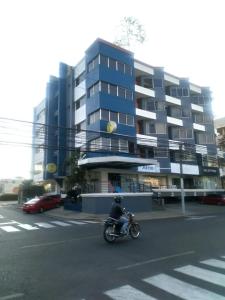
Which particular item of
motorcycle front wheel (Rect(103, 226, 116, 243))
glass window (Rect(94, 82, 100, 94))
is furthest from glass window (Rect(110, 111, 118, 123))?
motorcycle front wheel (Rect(103, 226, 116, 243))

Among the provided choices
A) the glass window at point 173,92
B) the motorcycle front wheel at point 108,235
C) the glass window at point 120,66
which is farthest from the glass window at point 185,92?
the motorcycle front wheel at point 108,235

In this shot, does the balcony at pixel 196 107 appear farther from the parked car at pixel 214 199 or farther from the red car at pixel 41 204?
the red car at pixel 41 204

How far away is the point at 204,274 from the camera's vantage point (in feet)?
24.1

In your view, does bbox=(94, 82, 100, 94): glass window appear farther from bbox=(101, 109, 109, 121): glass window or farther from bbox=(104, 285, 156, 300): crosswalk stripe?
bbox=(104, 285, 156, 300): crosswalk stripe

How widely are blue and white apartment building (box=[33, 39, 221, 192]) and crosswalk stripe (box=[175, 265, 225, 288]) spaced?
1952cm

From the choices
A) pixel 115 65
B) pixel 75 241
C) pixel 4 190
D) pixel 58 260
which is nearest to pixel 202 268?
pixel 58 260

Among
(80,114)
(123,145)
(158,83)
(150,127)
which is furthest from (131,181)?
(158,83)

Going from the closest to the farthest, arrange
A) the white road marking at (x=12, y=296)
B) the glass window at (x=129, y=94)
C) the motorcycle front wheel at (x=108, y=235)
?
the white road marking at (x=12, y=296)
the motorcycle front wheel at (x=108, y=235)
the glass window at (x=129, y=94)

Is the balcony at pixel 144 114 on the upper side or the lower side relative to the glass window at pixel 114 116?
upper

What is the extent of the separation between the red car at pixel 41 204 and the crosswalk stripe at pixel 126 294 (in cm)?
2396

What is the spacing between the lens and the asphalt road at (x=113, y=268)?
6206mm

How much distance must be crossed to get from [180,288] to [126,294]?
3.93 ft

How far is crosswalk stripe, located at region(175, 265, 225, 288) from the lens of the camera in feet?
22.6

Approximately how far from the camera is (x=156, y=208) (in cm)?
3016
